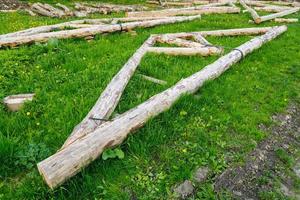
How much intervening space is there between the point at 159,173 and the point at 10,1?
17.6 meters

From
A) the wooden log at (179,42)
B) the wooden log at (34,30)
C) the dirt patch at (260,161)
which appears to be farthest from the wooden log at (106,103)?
the wooden log at (34,30)

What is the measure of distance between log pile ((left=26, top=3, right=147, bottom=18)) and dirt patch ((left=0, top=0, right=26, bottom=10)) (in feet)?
3.86

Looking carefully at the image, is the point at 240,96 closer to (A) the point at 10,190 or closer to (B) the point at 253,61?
(B) the point at 253,61

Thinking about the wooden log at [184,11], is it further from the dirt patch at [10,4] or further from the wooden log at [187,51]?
the dirt patch at [10,4]

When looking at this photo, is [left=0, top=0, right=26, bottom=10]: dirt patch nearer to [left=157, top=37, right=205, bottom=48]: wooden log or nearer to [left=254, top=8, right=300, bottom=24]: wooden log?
[left=157, top=37, right=205, bottom=48]: wooden log

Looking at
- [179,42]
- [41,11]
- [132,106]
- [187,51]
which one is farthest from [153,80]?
[41,11]

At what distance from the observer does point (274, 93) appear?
28.1 ft

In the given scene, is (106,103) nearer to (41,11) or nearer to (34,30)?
(34,30)

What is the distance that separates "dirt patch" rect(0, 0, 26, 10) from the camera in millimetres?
17891

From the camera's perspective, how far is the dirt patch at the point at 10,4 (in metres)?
17.9

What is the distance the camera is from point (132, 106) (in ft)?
22.7

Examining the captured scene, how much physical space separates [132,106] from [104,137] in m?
1.78

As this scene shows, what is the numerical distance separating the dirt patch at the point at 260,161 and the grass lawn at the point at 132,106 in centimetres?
18

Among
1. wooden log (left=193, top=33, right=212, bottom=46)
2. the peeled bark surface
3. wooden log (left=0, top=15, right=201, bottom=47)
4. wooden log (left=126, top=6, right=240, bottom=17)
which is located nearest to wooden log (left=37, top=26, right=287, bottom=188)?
wooden log (left=193, top=33, right=212, bottom=46)
